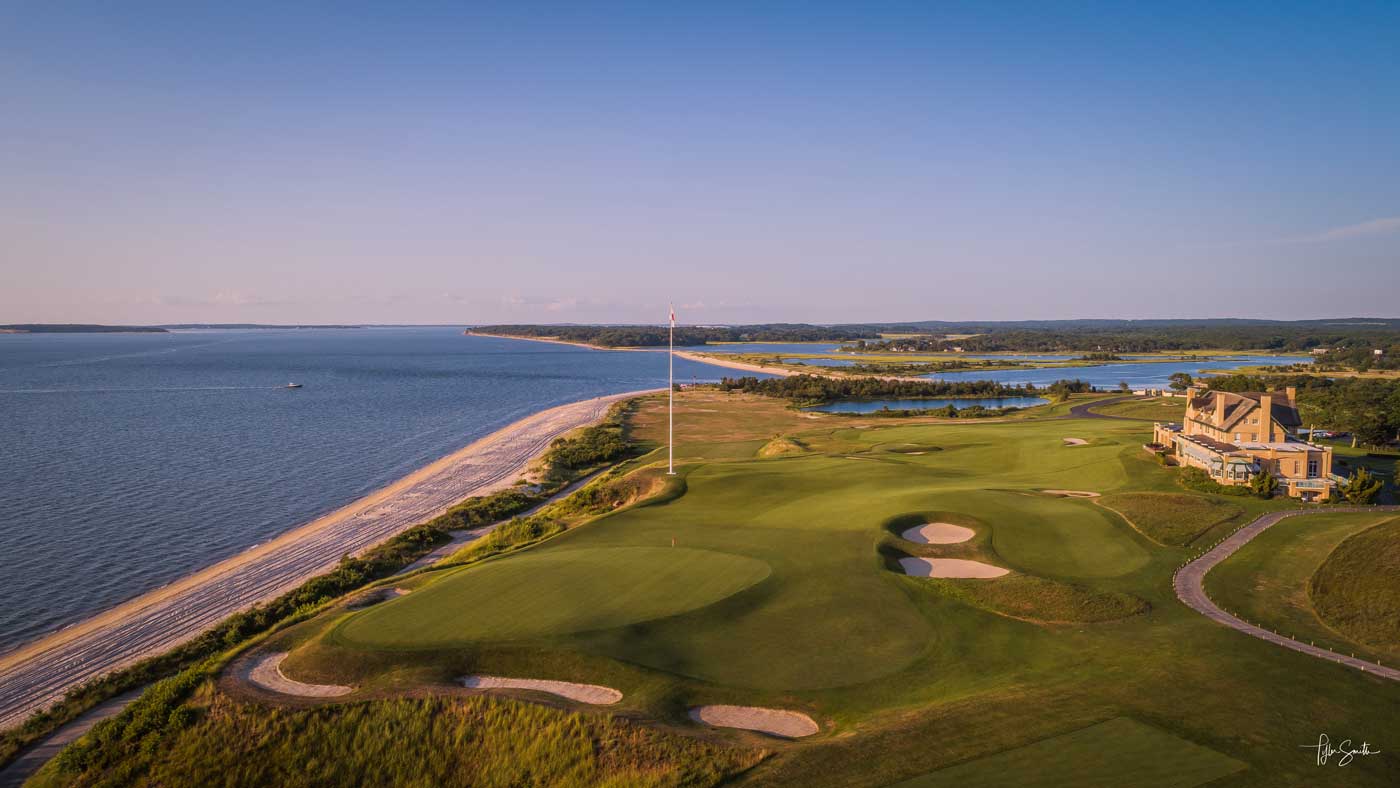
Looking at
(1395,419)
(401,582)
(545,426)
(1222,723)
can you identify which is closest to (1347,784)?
(1222,723)

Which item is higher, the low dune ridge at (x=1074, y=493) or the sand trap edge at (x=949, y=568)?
the low dune ridge at (x=1074, y=493)

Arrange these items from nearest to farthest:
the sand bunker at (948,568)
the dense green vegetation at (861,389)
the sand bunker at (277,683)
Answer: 1. the sand bunker at (277,683)
2. the sand bunker at (948,568)
3. the dense green vegetation at (861,389)

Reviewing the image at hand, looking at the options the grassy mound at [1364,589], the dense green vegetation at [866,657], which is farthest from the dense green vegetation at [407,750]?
the grassy mound at [1364,589]

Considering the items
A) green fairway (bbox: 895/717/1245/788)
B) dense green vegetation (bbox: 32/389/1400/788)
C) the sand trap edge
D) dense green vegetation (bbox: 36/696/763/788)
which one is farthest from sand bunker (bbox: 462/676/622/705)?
the sand trap edge

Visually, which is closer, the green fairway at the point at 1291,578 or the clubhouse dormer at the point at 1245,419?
the green fairway at the point at 1291,578

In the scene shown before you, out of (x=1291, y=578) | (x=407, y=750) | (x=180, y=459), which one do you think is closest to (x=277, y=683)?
(x=407, y=750)

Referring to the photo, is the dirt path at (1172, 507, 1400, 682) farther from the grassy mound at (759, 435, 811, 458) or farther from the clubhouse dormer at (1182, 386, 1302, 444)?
the grassy mound at (759, 435, 811, 458)

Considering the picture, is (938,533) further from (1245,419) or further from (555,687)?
(1245,419)

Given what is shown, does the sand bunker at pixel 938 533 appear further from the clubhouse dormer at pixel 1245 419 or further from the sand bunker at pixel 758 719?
the clubhouse dormer at pixel 1245 419
